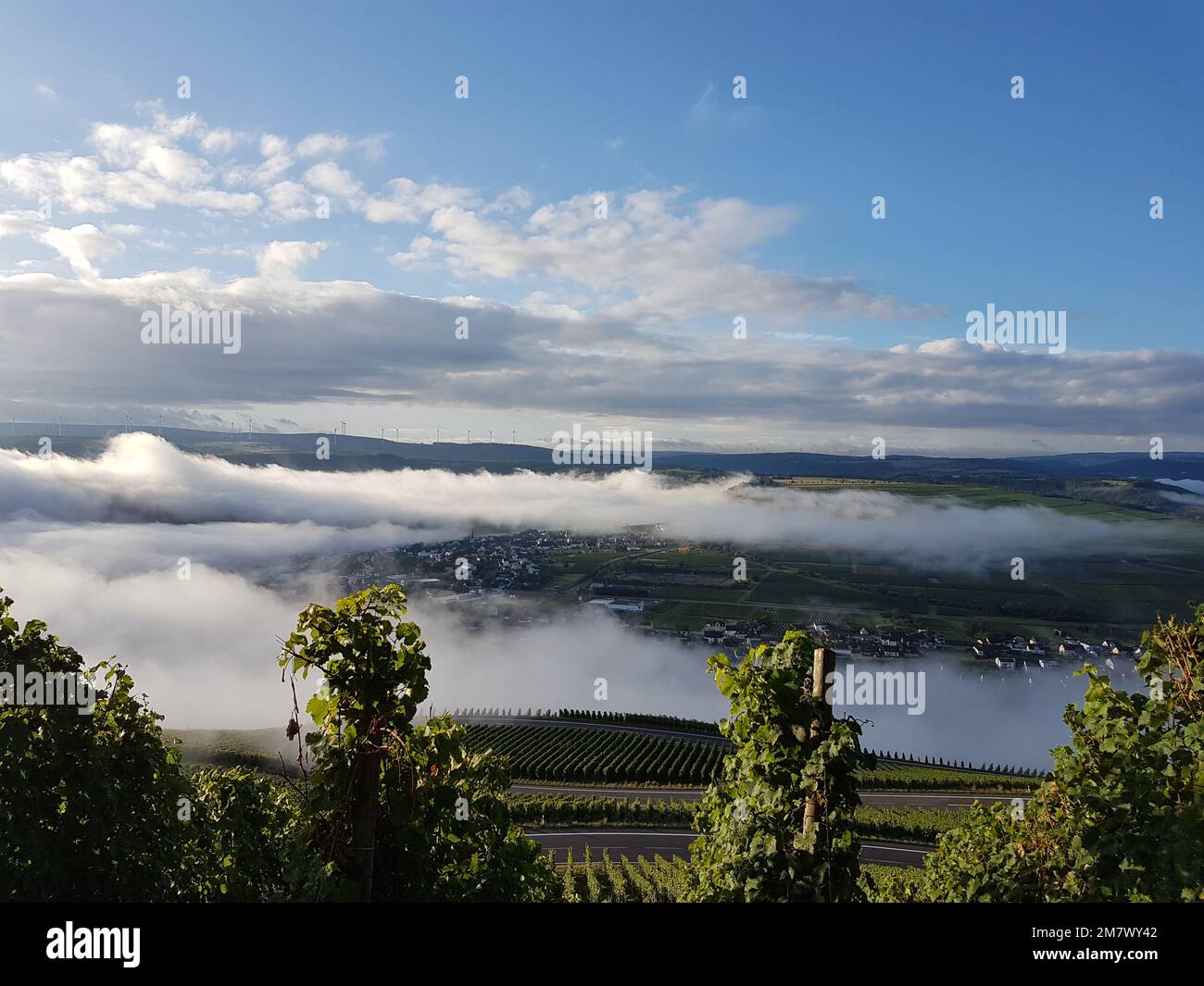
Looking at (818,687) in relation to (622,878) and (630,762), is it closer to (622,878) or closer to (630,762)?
(622,878)

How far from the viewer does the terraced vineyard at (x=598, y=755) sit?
80.0m

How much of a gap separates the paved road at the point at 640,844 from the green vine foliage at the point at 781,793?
144 feet

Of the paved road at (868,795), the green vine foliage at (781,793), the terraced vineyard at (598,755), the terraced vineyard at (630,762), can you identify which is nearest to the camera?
the green vine foliage at (781,793)

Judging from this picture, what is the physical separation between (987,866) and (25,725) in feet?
38.7

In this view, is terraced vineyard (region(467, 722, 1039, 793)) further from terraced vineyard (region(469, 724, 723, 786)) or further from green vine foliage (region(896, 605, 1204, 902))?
green vine foliage (region(896, 605, 1204, 902))

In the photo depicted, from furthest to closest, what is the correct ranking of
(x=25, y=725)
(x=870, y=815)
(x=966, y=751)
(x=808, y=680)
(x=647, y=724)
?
(x=966, y=751) < (x=647, y=724) < (x=870, y=815) < (x=808, y=680) < (x=25, y=725)

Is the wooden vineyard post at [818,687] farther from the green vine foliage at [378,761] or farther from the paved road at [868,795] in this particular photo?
the paved road at [868,795]

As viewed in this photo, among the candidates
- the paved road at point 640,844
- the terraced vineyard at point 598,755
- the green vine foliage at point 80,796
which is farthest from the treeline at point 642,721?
the green vine foliage at point 80,796

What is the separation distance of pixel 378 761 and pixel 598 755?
295 ft

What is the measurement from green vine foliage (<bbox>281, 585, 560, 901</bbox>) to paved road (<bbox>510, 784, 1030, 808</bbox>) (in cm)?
6573

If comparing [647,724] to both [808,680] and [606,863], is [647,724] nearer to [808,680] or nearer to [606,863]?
[606,863]

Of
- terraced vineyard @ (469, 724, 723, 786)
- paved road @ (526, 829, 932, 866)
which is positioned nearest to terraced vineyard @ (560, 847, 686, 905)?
paved road @ (526, 829, 932, 866)
